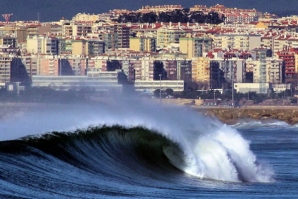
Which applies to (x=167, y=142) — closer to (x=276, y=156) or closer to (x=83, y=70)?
(x=276, y=156)

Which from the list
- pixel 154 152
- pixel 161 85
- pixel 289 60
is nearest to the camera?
pixel 154 152

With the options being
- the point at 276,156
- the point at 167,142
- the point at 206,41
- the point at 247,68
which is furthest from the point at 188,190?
the point at 206,41

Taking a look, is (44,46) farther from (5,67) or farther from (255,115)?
(255,115)

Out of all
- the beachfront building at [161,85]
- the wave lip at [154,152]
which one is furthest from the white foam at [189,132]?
the beachfront building at [161,85]

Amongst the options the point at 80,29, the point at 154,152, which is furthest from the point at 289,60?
the point at 154,152

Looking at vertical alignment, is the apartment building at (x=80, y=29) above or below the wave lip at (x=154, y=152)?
below

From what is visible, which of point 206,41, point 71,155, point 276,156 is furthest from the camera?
point 206,41

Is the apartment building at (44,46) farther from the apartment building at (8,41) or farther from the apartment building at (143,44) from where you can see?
the apartment building at (143,44)

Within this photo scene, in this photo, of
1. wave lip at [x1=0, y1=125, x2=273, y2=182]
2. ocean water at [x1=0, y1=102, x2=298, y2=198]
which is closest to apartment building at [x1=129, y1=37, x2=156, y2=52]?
ocean water at [x1=0, y1=102, x2=298, y2=198]
